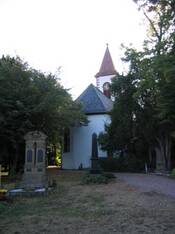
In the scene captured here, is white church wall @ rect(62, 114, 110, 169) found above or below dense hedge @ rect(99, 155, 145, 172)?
above

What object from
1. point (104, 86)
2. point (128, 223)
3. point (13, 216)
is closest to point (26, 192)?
point (13, 216)

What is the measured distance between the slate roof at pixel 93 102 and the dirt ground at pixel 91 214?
1922 cm

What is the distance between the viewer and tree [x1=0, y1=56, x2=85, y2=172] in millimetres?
20391

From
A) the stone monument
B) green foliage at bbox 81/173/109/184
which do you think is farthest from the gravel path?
the stone monument

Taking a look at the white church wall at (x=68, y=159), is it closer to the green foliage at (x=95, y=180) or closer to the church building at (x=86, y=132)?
the church building at (x=86, y=132)

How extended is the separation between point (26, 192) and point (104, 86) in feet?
116

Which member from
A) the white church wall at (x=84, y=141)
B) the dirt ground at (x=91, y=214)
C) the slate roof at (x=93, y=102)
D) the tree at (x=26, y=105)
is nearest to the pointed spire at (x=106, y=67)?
the slate roof at (x=93, y=102)

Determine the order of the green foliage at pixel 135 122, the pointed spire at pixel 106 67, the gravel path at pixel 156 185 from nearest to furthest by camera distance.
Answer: the gravel path at pixel 156 185, the green foliage at pixel 135 122, the pointed spire at pixel 106 67

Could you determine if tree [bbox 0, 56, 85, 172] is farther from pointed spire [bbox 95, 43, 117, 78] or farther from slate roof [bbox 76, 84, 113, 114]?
pointed spire [bbox 95, 43, 117, 78]

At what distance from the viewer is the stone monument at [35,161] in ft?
53.7

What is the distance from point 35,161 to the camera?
16969 millimetres

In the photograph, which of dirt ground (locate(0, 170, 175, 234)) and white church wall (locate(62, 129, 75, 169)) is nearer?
dirt ground (locate(0, 170, 175, 234))

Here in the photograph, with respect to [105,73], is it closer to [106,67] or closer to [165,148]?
[106,67]

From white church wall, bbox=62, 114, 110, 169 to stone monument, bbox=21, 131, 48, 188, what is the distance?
14.7m
